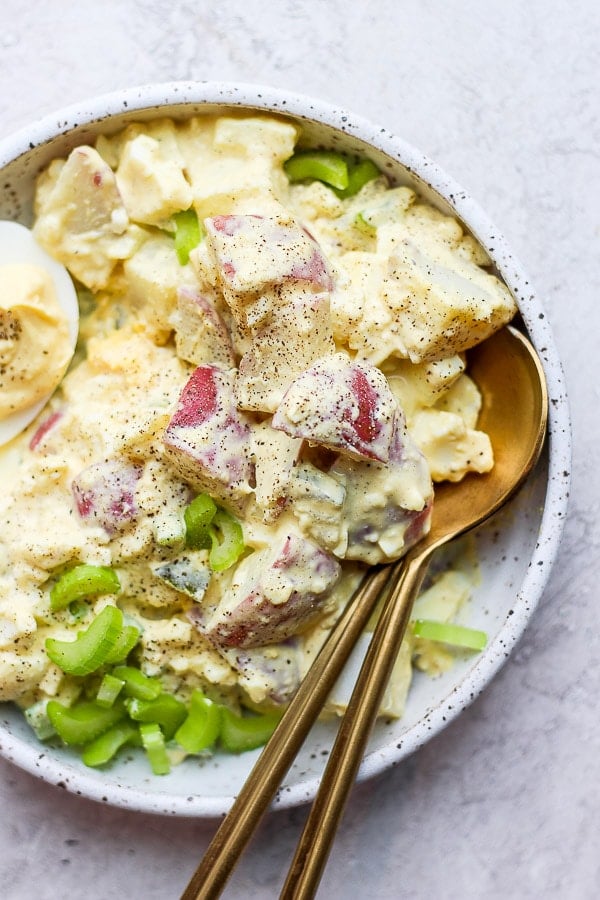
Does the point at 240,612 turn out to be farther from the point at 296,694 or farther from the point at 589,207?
the point at 589,207

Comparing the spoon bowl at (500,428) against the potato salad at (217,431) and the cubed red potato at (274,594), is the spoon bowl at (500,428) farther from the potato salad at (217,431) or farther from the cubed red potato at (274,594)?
the cubed red potato at (274,594)

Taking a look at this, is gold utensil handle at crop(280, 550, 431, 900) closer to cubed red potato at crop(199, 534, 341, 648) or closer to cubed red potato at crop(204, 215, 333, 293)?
cubed red potato at crop(199, 534, 341, 648)

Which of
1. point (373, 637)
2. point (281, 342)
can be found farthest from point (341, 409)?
point (373, 637)

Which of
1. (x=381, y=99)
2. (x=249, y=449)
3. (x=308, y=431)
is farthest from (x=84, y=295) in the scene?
(x=381, y=99)

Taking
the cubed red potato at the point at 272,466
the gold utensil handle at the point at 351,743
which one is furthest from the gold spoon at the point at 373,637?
the cubed red potato at the point at 272,466

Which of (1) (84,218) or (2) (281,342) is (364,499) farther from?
(1) (84,218)

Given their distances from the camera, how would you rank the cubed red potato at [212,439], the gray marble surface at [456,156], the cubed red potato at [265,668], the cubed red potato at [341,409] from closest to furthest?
1. the cubed red potato at [341,409]
2. the cubed red potato at [212,439]
3. the cubed red potato at [265,668]
4. the gray marble surface at [456,156]
